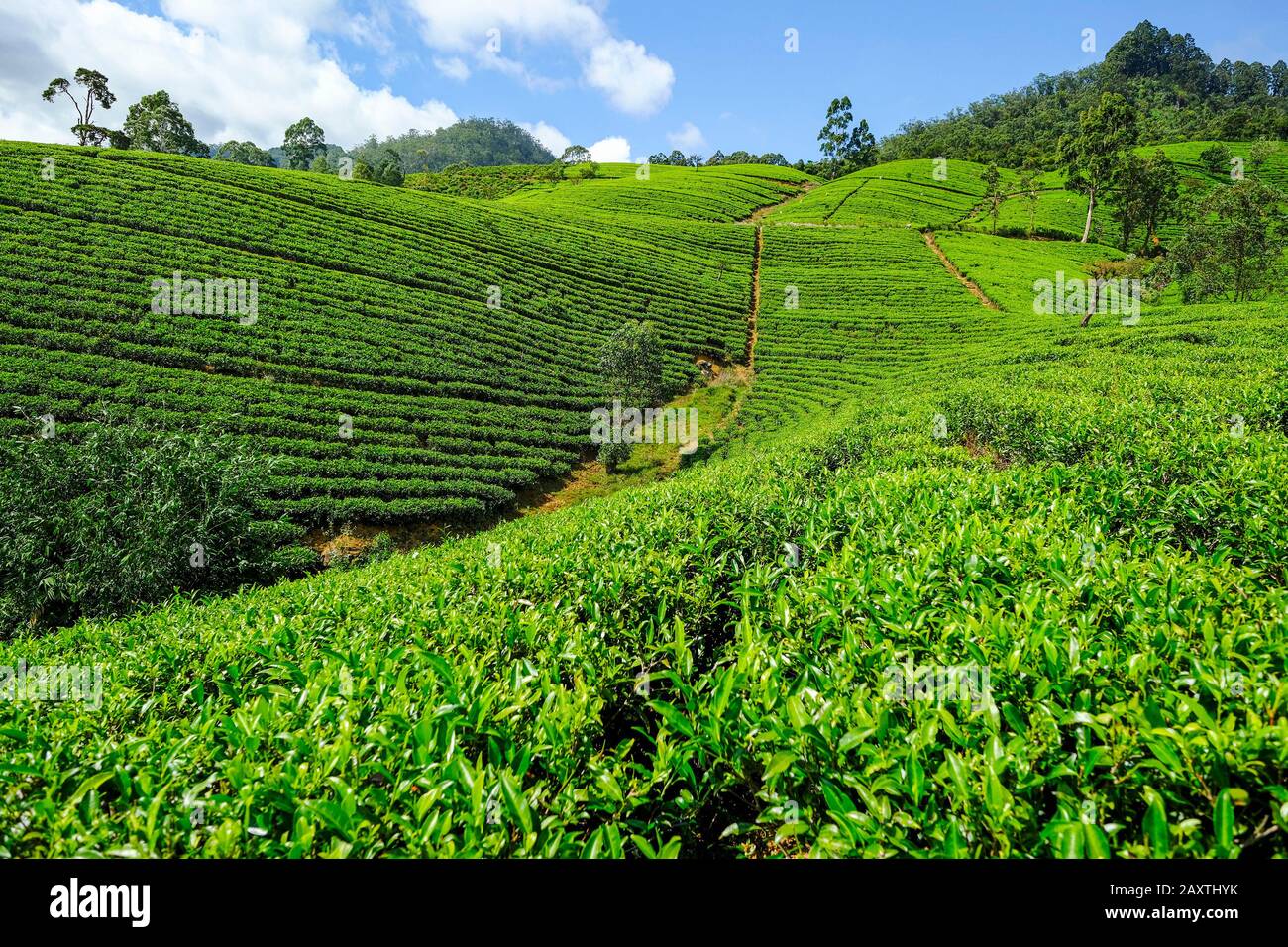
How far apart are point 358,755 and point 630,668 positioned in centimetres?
165

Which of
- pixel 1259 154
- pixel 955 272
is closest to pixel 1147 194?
pixel 1259 154

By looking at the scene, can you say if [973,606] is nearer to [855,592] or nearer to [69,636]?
[855,592]

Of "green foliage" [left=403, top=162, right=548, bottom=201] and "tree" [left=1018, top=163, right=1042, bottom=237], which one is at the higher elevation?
"green foliage" [left=403, top=162, right=548, bottom=201]

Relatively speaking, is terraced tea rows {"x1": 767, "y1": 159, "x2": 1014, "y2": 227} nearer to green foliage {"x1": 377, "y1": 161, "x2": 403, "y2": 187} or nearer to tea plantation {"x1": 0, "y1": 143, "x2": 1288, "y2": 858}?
green foliage {"x1": 377, "y1": 161, "x2": 403, "y2": 187}

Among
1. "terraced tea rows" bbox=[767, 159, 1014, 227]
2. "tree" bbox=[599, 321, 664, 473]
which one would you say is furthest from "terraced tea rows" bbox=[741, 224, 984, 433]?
"terraced tea rows" bbox=[767, 159, 1014, 227]

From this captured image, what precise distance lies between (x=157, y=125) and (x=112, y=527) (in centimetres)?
7995

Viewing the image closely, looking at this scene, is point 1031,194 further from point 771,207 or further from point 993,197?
point 771,207

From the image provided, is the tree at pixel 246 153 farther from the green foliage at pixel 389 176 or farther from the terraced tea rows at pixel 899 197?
the terraced tea rows at pixel 899 197

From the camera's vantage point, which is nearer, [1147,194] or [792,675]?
[792,675]

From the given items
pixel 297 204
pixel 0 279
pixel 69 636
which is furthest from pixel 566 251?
pixel 69 636

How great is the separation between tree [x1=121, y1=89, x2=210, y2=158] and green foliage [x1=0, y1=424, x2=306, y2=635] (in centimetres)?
7238

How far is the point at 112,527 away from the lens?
527 inches

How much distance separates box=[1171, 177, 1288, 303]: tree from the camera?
34625 millimetres
